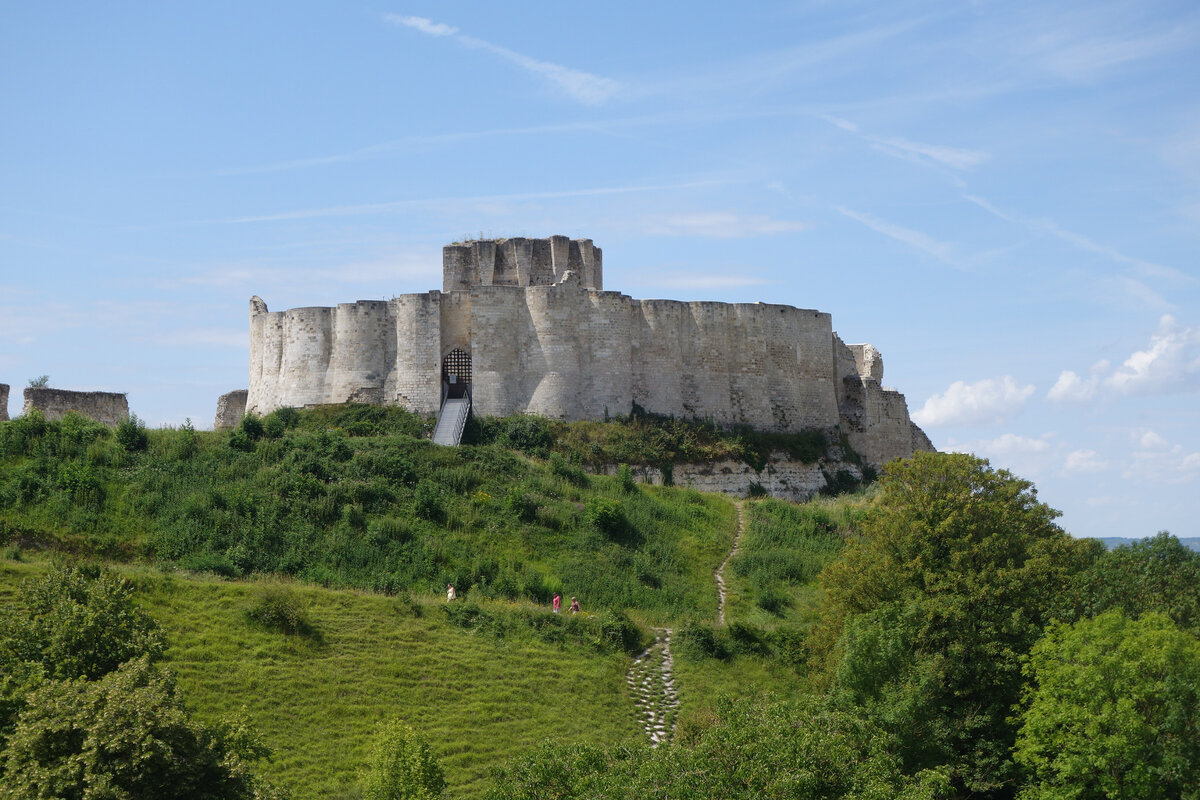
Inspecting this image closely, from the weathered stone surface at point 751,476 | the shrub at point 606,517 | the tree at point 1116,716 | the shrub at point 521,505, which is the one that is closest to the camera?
the tree at point 1116,716

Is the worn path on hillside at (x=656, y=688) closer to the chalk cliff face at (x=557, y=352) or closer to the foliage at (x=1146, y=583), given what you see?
the foliage at (x=1146, y=583)

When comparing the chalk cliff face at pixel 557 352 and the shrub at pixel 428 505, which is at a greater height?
the chalk cliff face at pixel 557 352

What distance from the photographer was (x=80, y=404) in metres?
43.8

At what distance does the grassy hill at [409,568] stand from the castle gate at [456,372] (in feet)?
8.75

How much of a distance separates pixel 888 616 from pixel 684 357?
2450 cm

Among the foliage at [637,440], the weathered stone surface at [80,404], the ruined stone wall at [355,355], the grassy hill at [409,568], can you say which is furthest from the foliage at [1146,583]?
the weathered stone surface at [80,404]

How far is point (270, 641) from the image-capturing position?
2472cm

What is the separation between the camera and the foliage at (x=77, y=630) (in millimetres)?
18156

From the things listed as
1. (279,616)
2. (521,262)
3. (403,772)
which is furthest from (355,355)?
(403,772)

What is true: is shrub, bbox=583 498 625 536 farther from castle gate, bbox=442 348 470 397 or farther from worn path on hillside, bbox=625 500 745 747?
castle gate, bbox=442 348 470 397

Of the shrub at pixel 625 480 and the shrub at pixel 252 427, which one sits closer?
the shrub at pixel 252 427

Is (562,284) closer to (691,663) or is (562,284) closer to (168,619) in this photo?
(691,663)

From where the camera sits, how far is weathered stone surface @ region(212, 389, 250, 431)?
4931 cm

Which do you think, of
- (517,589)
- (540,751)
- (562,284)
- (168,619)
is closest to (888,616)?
(540,751)
